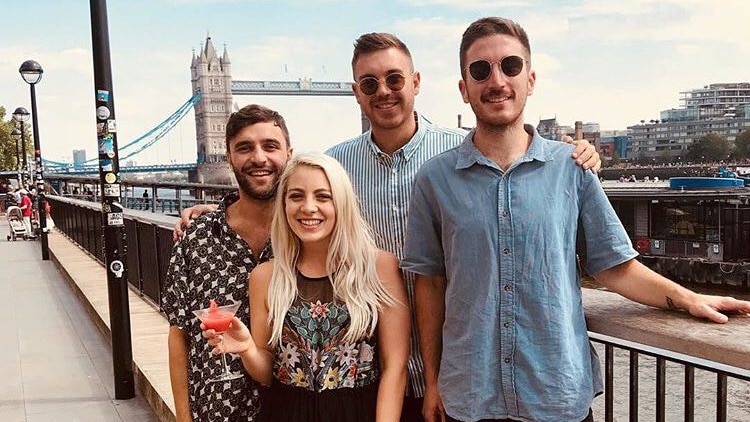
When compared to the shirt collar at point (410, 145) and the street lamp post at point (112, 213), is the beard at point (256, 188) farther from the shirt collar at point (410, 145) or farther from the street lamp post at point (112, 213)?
the street lamp post at point (112, 213)

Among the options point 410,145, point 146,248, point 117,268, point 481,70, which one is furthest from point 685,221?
point 481,70

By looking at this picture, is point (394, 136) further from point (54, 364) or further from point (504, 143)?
point (54, 364)

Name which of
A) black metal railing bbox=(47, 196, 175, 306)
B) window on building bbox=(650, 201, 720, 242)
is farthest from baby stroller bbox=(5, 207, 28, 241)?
window on building bbox=(650, 201, 720, 242)

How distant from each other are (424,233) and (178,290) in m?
0.86

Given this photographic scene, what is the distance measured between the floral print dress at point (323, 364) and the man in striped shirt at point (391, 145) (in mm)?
220

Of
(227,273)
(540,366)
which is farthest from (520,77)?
(227,273)

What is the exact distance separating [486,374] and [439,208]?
41cm

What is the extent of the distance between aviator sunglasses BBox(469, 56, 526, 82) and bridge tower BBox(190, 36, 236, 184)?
104890 mm

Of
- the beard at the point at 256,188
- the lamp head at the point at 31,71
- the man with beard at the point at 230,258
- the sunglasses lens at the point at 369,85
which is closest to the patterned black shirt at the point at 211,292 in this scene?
the man with beard at the point at 230,258

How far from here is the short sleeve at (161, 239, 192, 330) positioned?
2262 millimetres

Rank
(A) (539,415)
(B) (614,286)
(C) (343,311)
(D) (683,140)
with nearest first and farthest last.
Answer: (A) (539,415) → (B) (614,286) → (C) (343,311) → (D) (683,140)

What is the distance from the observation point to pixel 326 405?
2.02 meters

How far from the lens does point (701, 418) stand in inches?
492

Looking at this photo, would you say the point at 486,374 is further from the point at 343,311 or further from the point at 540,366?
the point at 343,311
